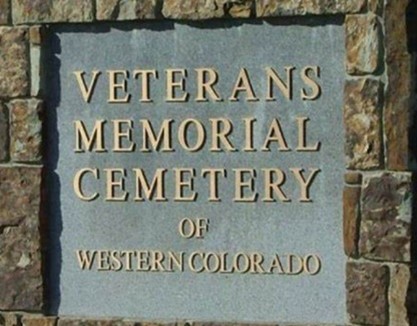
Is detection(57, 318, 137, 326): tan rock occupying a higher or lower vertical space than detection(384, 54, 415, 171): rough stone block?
lower

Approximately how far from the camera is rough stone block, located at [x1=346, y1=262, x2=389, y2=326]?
4715 mm

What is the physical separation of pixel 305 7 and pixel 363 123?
54 cm

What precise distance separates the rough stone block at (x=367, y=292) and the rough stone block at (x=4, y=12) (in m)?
1.83

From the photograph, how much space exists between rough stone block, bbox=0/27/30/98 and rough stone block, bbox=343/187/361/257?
1474 mm

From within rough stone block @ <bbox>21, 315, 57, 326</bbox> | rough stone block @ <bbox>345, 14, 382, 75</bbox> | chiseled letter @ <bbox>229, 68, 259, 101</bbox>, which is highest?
rough stone block @ <bbox>345, 14, 382, 75</bbox>

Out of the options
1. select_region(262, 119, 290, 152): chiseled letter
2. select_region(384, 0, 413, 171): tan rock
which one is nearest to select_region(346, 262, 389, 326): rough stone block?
select_region(384, 0, 413, 171): tan rock

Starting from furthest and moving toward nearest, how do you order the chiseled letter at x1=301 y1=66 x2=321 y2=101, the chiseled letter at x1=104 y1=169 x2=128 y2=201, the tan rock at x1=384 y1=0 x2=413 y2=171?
1. the chiseled letter at x1=104 y1=169 x2=128 y2=201
2. the chiseled letter at x1=301 y1=66 x2=321 y2=101
3. the tan rock at x1=384 y1=0 x2=413 y2=171

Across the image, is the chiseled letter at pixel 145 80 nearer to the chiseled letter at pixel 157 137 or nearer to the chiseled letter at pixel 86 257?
the chiseled letter at pixel 157 137

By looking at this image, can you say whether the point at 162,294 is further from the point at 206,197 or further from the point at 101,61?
the point at 101,61

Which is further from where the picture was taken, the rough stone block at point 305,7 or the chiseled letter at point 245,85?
the chiseled letter at point 245,85

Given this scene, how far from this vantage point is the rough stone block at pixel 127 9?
4945mm

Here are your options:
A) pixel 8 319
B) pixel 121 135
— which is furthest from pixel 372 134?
A: pixel 8 319

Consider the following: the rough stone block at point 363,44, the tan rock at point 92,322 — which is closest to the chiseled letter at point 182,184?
the tan rock at point 92,322

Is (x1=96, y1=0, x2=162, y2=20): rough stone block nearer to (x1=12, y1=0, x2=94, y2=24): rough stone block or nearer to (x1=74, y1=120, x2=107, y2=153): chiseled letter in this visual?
(x1=12, y1=0, x2=94, y2=24): rough stone block
